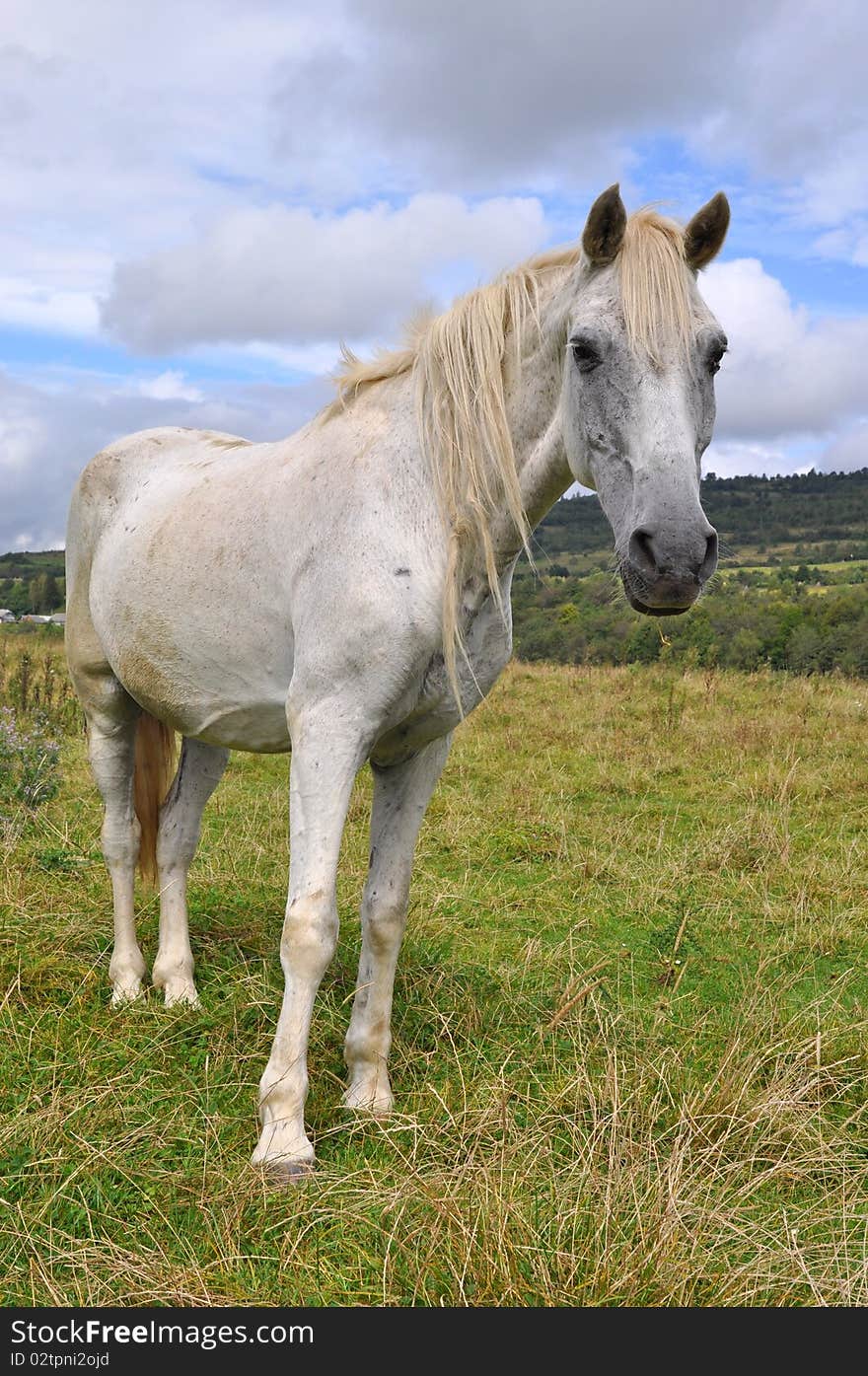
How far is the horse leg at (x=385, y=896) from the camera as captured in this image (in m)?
3.61

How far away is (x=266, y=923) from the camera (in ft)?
16.3

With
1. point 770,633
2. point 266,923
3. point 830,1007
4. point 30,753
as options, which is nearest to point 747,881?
point 830,1007

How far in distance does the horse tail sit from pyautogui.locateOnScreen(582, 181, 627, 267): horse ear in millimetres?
2985

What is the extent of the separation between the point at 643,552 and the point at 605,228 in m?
0.97

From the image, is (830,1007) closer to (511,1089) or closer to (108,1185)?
(511,1089)

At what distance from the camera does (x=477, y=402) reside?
10.3 feet

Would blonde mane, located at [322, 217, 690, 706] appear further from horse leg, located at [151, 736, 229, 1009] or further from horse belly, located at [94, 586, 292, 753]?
horse leg, located at [151, 736, 229, 1009]

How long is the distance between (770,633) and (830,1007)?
16071 mm

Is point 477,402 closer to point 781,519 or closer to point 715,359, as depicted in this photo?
point 715,359

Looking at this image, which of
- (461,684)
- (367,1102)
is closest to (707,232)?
(461,684)

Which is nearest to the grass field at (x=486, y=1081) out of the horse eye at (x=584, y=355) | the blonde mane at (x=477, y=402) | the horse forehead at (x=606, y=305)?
the blonde mane at (x=477, y=402)

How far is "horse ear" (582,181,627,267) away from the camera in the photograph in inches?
109

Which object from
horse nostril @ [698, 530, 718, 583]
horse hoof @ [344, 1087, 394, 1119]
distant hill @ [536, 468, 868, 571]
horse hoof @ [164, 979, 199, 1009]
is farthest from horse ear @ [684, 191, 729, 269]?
distant hill @ [536, 468, 868, 571]

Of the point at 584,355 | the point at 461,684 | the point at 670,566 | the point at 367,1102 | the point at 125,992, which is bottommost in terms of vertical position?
the point at 367,1102
